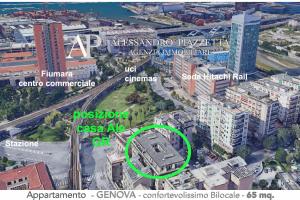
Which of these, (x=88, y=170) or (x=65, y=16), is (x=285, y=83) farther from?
(x=65, y=16)

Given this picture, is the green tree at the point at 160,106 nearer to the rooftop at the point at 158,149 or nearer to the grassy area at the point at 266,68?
the rooftop at the point at 158,149

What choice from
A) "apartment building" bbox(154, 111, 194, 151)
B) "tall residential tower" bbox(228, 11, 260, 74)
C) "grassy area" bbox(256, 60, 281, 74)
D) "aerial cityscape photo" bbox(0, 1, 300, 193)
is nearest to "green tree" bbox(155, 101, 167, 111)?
"aerial cityscape photo" bbox(0, 1, 300, 193)

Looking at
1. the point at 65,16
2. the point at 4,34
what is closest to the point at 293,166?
the point at 65,16

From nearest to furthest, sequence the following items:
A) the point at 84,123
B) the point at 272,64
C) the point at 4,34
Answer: the point at 84,123, the point at 272,64, the point at 4,34

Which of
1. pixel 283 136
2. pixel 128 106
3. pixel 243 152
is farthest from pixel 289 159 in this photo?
pixel 128 106

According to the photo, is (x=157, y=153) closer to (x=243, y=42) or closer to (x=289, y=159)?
(x=289, y=159)

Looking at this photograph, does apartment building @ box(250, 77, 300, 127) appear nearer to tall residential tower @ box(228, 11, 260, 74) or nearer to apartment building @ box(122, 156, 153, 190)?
tall residential tower @ box(228, 11, 260, 74)

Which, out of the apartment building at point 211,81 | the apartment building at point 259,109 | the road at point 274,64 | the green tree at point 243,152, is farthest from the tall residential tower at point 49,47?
the road at point 274,64
